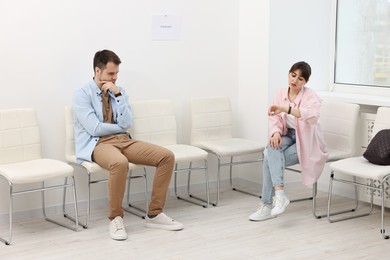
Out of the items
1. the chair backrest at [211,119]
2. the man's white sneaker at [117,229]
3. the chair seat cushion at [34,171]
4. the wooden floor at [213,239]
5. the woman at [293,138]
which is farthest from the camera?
the chair backrest at [211,119]

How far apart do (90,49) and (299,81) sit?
5.24ft

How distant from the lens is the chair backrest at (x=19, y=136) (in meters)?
4.63

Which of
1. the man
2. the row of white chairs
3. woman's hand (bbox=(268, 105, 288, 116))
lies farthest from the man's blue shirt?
woman's hand (bbox=(268, 105, 288, 116))

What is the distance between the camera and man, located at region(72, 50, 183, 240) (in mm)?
4699

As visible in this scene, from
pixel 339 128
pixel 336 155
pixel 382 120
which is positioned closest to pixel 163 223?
pixel 336 155

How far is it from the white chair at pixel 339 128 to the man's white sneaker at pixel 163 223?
1.08 metres

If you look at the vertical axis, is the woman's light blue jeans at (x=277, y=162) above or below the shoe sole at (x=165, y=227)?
above

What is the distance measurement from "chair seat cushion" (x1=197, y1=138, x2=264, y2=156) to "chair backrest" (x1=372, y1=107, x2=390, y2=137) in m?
0.95

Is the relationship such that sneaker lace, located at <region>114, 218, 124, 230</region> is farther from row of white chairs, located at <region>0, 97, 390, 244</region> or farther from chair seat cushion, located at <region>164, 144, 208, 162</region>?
chair seat cushion, located at <region>164, 144, 208, 162</region>

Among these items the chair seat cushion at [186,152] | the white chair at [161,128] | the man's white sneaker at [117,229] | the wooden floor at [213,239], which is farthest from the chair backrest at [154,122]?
the man's white sneaker at [117,229]

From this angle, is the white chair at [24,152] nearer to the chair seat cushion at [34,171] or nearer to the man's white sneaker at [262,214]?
the chair seat cushion at [34,171]

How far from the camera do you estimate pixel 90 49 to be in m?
5.07

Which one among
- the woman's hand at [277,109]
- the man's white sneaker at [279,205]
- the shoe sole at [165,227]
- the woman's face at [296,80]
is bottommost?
the shoe sole at [165,227]

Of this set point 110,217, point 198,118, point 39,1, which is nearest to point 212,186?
point 198,118
